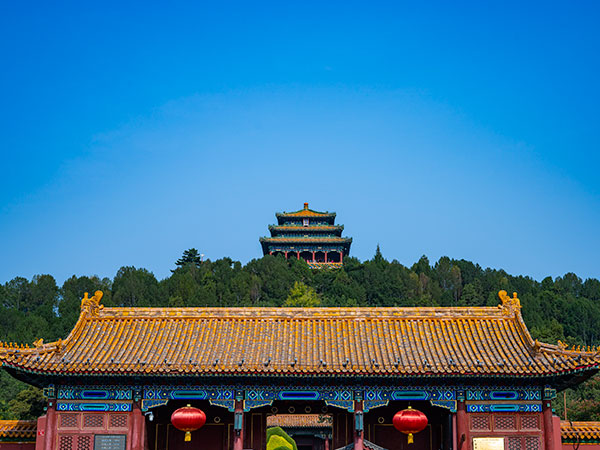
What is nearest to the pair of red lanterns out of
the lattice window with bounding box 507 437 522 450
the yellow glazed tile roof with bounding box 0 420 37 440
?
the lattice window with bounding box 507 437 522 450

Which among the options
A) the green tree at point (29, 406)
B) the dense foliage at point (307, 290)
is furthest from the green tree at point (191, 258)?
the green tree at point (29, 406)

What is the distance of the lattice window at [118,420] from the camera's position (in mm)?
20016

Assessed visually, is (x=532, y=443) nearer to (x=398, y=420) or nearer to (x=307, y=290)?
(x=398, y=420)

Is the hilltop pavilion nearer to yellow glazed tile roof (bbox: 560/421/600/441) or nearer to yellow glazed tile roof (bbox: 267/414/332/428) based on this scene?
yellow glazed tile roof (bbox: 267/414/332/428)

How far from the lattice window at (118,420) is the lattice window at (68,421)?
1083 mm

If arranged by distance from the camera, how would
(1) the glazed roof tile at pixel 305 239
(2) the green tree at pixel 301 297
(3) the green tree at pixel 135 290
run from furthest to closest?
1. (1) the glazed roof tile at pixel 305 239
2. (3) the green tree at pixel 135 290
3. (2) the green tree at pixel 301 297

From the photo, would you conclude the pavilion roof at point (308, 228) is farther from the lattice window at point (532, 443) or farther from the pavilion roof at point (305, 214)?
the lattice window at point (532, 443)

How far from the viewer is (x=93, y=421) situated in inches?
789

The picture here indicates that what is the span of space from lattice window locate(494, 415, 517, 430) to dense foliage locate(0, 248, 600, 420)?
44.8 m

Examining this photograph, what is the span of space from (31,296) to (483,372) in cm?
7941

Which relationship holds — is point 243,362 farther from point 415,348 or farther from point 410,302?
point 410,302

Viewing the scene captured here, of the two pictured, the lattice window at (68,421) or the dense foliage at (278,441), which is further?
the dense foliage at (278,441)

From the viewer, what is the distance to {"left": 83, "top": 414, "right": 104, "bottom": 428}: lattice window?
20.0 meters

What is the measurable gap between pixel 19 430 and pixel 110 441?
3213 mm
